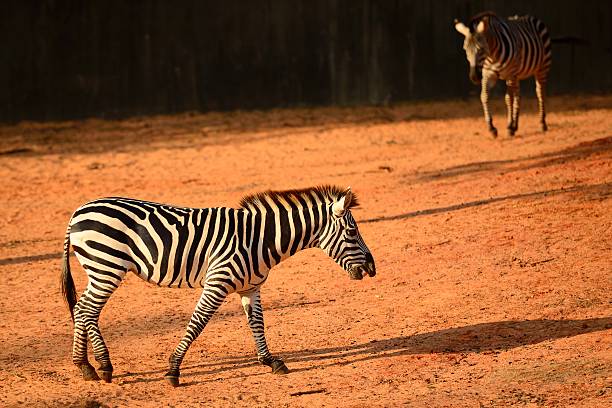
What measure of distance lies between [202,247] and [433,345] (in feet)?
6.56

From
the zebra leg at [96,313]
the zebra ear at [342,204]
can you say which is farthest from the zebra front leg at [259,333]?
the zebra leg at [96,313]

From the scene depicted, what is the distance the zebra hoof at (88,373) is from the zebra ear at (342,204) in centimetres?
214

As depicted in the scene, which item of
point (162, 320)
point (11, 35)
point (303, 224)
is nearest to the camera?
point (303, 224)

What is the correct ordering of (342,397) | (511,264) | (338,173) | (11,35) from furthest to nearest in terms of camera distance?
(11,35) < (338,173) < (511,264) < (342,397)

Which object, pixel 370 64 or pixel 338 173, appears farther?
pixel 370 64

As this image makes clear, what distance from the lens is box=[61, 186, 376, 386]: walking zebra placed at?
7.68m

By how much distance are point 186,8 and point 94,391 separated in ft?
47.4

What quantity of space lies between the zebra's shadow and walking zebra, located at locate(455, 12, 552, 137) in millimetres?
8404

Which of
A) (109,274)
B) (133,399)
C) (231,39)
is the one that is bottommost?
(133,399)

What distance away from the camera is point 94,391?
7594 mm

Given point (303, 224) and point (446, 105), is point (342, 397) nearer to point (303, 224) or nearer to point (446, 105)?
point (303, 224)

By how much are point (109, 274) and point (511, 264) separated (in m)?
4.22

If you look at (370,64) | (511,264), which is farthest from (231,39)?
(511,264)

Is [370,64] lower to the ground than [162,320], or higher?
higher
